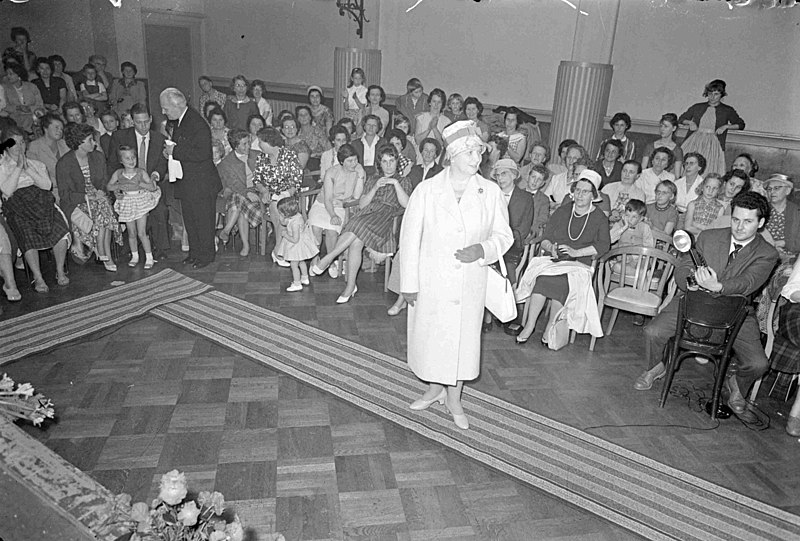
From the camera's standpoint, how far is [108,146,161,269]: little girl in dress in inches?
240

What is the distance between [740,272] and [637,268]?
3.54ft

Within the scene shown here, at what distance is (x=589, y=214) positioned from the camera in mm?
5035

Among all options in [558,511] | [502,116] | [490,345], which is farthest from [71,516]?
[502,116]

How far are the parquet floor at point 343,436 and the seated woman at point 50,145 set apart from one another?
1564 mm

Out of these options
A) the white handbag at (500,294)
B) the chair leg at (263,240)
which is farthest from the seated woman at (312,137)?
the white handbag at (500,294)

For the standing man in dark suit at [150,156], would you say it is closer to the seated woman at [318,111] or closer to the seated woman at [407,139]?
the seated woman at [318,111]

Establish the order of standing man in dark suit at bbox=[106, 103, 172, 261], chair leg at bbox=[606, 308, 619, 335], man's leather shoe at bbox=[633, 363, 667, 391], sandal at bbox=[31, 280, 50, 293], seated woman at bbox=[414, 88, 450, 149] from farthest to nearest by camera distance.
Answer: seated woman at bbox=[414, 88, 450, 149], standing man in dark suit at bbox=[106, 103, 172, 261], sandal at bbox=[31, 280, 50, 293], chair leg at bbox=[606, 308, 619, 335], man's leather shoe at bbox=[633, 363, 667, 391]

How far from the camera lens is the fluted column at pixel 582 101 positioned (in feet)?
24.9

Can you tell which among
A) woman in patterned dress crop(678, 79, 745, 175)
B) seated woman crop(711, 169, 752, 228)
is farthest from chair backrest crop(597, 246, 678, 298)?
woman in patterned dress crop(678, 79, 745, 175)

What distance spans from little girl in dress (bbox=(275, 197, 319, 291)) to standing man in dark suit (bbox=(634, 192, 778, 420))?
3.16 meters

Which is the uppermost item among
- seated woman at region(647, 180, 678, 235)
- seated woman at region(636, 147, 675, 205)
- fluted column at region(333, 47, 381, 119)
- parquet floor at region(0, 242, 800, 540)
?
fluted column at region(333, 47, 381, 119)

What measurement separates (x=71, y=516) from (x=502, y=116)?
8005 millimetres

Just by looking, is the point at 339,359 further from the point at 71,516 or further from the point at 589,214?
the point at 71,516

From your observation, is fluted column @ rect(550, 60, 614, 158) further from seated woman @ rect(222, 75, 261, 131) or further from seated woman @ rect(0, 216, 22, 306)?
seated woman @ rect(0, 216, 22, 306)
